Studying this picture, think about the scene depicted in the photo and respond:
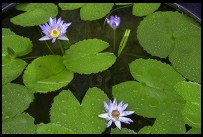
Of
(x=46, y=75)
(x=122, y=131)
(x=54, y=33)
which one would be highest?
(x=54, y=33)

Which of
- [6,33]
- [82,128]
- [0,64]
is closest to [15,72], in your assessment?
[0,64]

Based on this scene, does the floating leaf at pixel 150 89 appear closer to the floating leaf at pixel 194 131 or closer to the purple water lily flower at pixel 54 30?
the floating leaf at pixel 194 131

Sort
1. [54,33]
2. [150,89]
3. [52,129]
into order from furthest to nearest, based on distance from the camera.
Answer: [54,33] → [150,89] → [52,129]

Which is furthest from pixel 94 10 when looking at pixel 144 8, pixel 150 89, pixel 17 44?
pixel 150 89

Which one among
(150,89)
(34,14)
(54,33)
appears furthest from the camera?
(34,14)

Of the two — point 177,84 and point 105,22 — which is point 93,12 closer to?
point 105,22

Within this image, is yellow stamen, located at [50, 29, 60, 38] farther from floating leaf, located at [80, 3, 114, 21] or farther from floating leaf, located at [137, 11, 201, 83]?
floating leaf, located at [137, 11, 201, 83]

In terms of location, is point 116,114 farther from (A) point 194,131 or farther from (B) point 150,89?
(A) point 194,131
